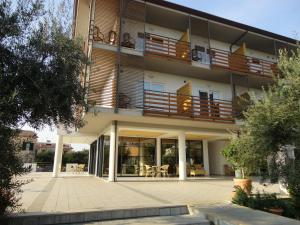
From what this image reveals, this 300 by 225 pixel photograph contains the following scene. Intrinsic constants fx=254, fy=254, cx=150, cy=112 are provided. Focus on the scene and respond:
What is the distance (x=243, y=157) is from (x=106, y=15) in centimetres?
1270

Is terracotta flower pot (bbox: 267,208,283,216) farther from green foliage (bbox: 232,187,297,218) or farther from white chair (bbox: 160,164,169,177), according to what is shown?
white chair (bbox: 160,164,169,177)

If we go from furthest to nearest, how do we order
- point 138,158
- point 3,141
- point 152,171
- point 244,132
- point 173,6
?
point 138,158
point 152,171
point 173,6
point 244,132
point 3,141

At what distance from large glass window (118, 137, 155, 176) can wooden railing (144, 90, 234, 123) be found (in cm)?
532

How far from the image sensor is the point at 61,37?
614cm

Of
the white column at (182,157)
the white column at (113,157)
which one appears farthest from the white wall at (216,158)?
the white column at (113,157)

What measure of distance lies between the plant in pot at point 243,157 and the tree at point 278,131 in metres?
0.03

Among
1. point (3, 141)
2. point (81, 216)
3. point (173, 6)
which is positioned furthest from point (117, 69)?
point (3, 141)

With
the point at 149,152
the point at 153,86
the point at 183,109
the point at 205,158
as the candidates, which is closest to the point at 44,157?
the point at 149,152

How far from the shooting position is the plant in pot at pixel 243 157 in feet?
26.7

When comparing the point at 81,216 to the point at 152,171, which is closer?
the point at 81,216

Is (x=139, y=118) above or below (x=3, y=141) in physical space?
above

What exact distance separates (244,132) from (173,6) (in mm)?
10862

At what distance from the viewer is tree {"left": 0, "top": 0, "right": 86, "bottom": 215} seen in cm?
495

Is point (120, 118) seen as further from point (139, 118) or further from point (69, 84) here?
point (69, 84)
